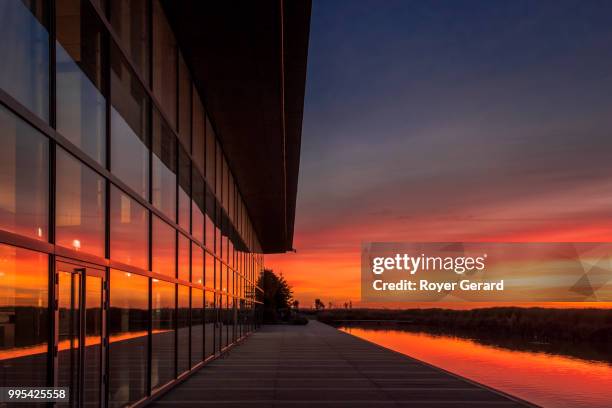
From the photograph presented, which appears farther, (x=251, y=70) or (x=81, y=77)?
(x=251, y=70)

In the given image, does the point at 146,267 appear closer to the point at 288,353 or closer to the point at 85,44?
the point at 85,44

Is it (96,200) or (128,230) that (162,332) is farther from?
(96,200)

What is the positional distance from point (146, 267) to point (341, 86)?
1305 cm

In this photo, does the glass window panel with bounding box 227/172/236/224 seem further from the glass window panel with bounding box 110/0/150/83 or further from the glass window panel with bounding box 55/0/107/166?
the glass window panel with bounding box 55/0/107/166

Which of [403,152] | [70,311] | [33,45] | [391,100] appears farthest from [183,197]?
[403,152]

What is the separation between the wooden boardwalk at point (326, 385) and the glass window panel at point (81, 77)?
16.3 feet

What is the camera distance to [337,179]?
114 feet

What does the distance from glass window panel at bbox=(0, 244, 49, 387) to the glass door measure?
41cm

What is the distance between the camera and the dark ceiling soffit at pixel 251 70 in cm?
1198

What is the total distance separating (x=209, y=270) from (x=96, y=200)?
1063cm

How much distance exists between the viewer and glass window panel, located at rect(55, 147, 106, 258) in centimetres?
702

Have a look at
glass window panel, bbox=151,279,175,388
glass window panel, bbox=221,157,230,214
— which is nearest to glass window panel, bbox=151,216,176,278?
glass window panel, bbox=151,279,175,388

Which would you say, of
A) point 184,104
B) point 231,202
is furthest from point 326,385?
point 231,202

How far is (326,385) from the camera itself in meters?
13.9
